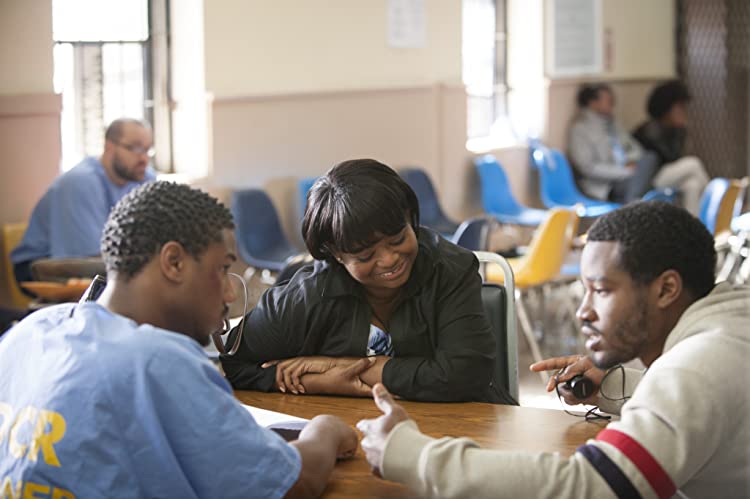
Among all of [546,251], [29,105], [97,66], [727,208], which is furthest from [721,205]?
[29,105]

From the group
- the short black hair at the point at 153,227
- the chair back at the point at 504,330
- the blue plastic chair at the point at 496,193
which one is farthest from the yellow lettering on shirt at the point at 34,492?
the blue plastic chair at the point at 496,193

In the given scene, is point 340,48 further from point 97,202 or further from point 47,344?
point 47,344

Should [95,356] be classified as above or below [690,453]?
above

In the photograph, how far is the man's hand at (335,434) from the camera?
6.79 ft

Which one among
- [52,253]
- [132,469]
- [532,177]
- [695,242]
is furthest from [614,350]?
[532,177]

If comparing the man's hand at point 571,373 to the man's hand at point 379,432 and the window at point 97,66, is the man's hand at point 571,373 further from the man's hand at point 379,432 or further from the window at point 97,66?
the window at point 97,66

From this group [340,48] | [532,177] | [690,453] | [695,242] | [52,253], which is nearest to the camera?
[690,453]

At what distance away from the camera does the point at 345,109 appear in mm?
7602

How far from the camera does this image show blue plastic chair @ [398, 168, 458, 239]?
25.3ft

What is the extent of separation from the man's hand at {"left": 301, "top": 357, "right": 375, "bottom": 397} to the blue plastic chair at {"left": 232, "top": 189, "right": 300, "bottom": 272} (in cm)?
367

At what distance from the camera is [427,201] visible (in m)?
7.85

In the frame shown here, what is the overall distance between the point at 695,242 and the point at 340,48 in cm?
577

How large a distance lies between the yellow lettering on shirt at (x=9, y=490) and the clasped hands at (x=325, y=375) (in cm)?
99

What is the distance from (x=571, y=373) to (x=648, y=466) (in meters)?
0.72
